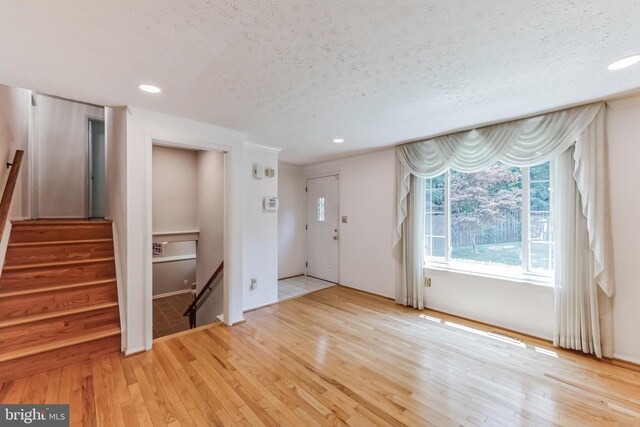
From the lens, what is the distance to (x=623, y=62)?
176 centimetres

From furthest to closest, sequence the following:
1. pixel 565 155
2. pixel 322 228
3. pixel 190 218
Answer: pixel 322 228, pixel 190 218, pixel 565 155

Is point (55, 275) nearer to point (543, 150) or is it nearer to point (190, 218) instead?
point (190, 218)

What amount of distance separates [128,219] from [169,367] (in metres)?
1.42

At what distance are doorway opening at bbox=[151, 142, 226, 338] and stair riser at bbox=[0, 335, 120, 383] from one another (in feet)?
5.81

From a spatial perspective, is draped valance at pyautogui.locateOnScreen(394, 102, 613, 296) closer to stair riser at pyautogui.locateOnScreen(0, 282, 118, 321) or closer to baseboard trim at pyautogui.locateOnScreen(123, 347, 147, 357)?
baseboard trim at pyautogui.locateOnScreen(123, 347, 147, 357)

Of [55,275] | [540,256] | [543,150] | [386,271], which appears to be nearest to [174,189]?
[55,275]

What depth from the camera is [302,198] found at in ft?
18.5

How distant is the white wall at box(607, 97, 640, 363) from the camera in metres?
2.31

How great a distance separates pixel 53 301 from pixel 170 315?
2844 millimetres

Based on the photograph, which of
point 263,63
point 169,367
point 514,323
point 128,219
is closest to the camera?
point 263,63

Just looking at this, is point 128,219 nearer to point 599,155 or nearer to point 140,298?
point 140,298

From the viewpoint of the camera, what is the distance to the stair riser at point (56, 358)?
207 cm

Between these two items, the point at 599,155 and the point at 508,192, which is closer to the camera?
the point at 599,155

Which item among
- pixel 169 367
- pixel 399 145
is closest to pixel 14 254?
pixel 169 367
